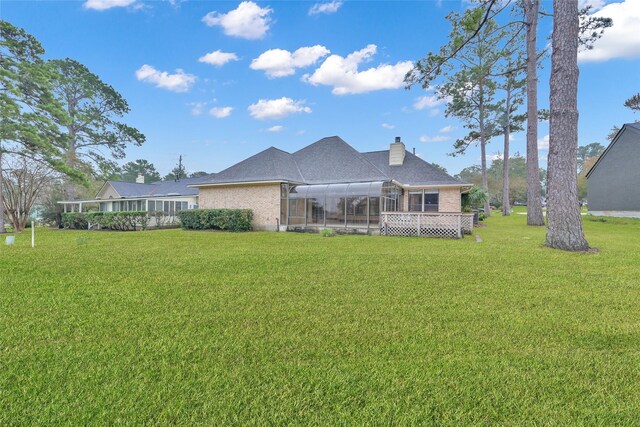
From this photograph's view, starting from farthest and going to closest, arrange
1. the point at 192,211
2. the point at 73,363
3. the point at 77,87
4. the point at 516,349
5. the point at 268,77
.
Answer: the point at 77,87
the point at 268,77
the point at 192,211
the point at 516,349
the point at 73,363

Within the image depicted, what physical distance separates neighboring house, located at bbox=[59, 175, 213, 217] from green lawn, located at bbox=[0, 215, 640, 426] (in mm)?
16579

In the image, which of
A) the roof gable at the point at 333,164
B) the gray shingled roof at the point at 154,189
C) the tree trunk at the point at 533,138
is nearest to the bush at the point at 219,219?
the roof gable at the point at 333,164

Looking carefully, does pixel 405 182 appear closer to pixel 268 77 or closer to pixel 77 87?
pixel 268 77

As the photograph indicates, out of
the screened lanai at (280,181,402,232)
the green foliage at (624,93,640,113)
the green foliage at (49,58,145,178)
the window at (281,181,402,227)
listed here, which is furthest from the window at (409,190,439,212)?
the green foliage at (49,58,145,178)

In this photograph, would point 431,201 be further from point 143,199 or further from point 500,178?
point 500,178

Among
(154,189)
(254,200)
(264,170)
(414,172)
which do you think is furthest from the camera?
(154,189)

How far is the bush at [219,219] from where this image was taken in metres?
17.0

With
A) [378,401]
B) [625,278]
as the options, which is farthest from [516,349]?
[625,278]

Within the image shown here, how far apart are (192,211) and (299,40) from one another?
12470 mm

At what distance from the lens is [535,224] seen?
60.8 ft

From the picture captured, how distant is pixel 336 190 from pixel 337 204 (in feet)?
2.52

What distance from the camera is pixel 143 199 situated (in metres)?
23.0

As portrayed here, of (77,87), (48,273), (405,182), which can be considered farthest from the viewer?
(77,87)

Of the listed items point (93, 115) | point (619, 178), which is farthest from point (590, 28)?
point (93, 115)
